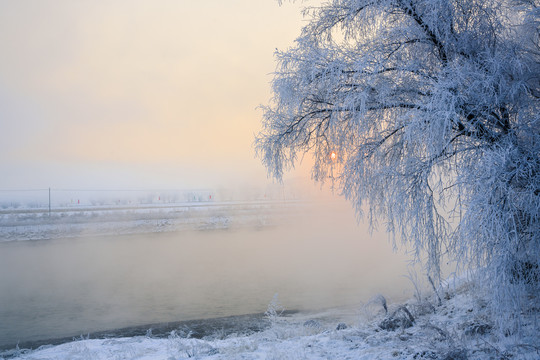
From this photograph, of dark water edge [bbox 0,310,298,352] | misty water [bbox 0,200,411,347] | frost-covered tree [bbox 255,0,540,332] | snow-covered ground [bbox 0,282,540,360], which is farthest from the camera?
misty water [bbox 0,200,411,347]

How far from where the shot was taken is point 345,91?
20.6 ft

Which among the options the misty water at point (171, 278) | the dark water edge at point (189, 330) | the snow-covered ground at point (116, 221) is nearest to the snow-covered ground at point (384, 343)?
the dark water edge at point (189, 330)

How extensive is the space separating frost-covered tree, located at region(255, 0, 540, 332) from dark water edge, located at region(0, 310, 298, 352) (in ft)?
14.3

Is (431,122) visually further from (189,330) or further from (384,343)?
(189,330)

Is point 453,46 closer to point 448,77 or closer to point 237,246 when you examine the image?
point 448,77

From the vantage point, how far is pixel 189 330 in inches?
368

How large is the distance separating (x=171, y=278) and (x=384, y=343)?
41.6 feet

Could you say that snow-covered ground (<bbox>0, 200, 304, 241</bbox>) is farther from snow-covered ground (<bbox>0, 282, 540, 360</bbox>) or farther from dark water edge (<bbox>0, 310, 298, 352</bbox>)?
snow-covered ground (<bbox>0, 282, 540, 360</bbox>)

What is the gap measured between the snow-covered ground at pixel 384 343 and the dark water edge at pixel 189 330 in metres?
0.72

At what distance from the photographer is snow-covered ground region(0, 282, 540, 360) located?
16.3 feet

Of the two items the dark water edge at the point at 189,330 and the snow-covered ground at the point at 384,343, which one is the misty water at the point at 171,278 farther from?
the snow-covered ground at the point at 384,343

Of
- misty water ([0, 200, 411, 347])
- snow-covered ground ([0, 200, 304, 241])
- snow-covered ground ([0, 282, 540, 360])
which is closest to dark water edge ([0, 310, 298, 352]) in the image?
misty water ([0, 200, 411, 347])

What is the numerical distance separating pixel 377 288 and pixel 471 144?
379 inches

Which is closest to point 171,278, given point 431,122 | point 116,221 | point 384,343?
point 384,343
